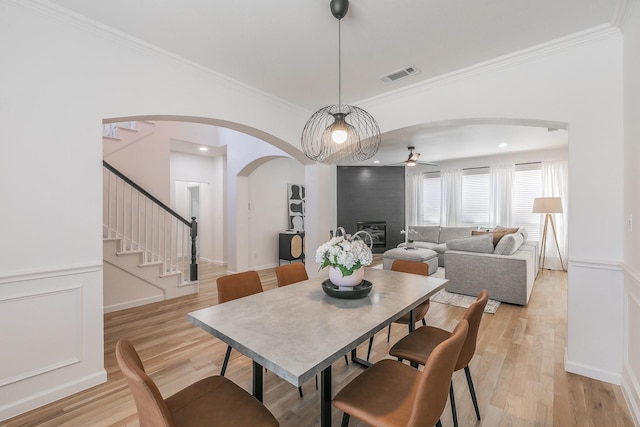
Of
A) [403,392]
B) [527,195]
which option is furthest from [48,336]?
[527,195]

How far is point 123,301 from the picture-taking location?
152 inches

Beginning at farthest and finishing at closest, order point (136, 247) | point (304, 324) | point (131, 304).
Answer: point (136, 247), point (131, 304), point (304, 324)

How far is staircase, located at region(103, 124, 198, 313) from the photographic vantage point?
3.79 m

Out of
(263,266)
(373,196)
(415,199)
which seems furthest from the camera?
(415,199)

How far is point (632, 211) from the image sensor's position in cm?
191

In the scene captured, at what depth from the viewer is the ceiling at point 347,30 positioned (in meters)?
1.94

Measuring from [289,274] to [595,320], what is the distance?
2456 mm

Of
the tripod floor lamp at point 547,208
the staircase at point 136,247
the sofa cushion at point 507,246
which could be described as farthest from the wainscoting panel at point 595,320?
the staircase at point 136,247

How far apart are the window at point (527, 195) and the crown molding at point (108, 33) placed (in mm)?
6698

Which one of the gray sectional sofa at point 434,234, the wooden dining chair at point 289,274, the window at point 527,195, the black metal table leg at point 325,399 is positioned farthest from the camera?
the gray sectional sofa at point 434,234

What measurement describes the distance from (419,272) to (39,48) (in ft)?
11.1

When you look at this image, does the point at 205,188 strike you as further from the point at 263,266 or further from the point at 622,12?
the point at 622,12

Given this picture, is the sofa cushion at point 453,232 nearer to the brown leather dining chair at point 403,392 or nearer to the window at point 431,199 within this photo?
the window at point 431,199

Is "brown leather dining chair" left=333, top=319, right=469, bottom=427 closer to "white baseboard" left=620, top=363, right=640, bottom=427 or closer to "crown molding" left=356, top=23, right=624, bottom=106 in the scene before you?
"white baseboard" left=620, top=363, right=640, bottom=427
